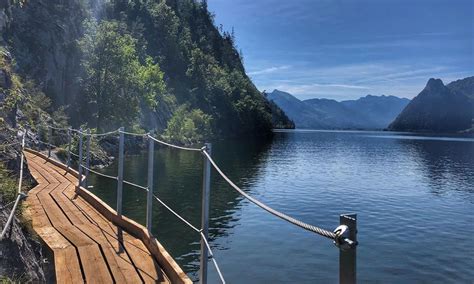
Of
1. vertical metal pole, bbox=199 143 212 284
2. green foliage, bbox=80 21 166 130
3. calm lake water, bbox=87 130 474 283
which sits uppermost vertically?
green foliage, bbox=80 21 166 130

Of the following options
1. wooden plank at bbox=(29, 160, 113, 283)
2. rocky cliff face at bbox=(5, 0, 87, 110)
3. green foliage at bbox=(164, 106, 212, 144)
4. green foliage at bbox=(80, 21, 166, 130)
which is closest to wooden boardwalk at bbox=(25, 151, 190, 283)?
wooden plank at bbox=(29, 160, 113, 283)

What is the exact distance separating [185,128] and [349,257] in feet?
262

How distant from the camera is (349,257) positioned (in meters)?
2.83

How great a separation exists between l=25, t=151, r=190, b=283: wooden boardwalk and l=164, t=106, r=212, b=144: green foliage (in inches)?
2485

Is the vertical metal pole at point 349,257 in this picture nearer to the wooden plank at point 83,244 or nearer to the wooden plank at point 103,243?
the wooden plank at point 103,243

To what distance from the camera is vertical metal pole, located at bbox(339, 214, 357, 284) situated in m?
2.77

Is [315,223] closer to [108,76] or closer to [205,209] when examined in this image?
[205,209]

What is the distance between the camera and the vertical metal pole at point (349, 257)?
9.09 feet

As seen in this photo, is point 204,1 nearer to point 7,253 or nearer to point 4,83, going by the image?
point 4,83

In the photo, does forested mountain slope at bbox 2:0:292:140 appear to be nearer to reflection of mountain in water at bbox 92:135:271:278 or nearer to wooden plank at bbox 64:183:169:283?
reflection of mountain in water at bbox 92:135:271:278

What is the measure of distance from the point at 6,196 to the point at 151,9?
116173mm

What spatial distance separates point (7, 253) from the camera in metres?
5.72

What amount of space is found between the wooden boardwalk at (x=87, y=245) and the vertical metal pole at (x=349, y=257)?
3863 mm

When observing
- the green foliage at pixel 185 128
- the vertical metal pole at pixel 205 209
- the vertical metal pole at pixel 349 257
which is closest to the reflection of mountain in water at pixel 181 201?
the vertical metal pole at pixel 205 209
